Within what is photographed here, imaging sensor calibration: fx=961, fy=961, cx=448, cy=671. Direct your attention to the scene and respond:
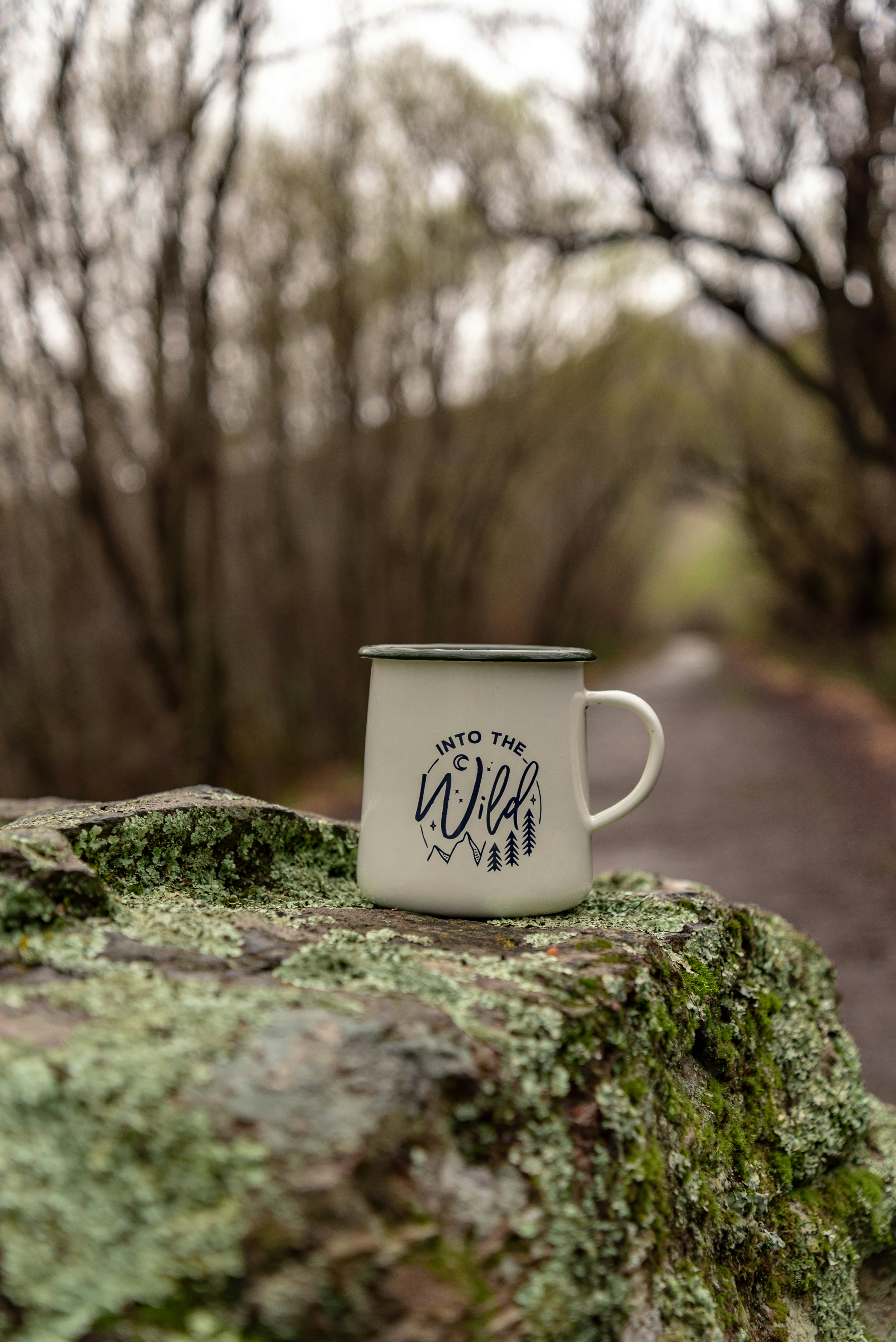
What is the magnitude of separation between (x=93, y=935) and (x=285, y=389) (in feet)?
29.7

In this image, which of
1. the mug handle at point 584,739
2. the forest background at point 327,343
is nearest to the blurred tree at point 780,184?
the forest background at point 327,343

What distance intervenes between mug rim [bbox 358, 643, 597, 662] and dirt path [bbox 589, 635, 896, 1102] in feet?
6.40

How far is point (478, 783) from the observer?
142 cm

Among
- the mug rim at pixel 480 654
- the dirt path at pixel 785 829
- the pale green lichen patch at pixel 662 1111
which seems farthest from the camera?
the dirt path at pixel 785 829

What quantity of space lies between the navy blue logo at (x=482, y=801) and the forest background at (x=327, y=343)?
15.9 ft

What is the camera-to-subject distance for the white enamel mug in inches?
56.0

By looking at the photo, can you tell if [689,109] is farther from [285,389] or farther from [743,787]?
[743,787]

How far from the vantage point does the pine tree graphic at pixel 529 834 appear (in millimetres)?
1431

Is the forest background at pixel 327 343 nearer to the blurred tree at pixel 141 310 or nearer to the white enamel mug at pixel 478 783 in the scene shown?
the blurred tree at pixel 141 310

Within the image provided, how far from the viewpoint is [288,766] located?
957 centimetres

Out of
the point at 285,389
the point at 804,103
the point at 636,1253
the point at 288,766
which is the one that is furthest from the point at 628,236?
the point at 636,1253

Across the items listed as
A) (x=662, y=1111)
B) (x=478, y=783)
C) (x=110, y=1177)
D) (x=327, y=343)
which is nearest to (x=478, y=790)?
(x=478, y=783)

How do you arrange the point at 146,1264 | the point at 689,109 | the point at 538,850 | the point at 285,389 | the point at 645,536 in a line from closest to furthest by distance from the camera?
the point at 146,1264 → the point at 538,850 → the point at 689,109 → the point at 285,389 → the point at 645,536

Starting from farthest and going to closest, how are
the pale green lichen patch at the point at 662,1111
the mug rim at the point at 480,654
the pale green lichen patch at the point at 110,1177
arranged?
the mug rim at the point at 480,654, the pale green lichen patch at the point at 662,1111, the pale green lichen patch at the point at 110,1177
